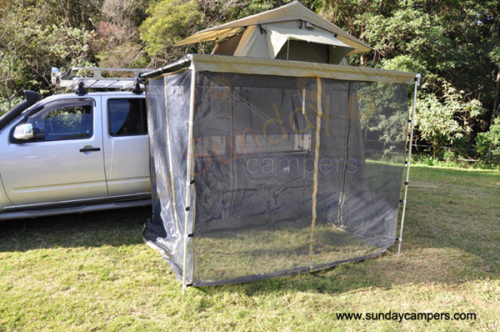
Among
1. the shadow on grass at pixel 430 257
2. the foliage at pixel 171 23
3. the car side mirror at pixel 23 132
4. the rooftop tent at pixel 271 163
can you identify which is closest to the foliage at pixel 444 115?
the shadow on grass at pixel 430 257

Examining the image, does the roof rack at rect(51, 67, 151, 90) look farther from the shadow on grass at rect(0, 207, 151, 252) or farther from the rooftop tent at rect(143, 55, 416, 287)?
the shadow on grass at rect(0, 207, 151, 252)

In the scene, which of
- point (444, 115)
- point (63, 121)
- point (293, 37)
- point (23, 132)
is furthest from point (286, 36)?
point (444, 115)

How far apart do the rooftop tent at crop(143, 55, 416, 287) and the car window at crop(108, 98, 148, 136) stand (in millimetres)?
657

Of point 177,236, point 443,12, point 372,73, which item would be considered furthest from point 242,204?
point 443,12

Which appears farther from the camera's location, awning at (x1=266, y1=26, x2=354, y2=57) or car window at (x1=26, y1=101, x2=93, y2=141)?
awning at (x1=266, y1=26, x2=354, y2=57)

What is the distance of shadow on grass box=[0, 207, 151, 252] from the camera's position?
4.44 m

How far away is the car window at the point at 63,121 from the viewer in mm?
4492

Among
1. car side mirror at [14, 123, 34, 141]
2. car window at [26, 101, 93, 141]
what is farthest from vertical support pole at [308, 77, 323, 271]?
car side mirror at [14, 123, 34, 141]

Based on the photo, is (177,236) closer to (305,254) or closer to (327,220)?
(305,254)

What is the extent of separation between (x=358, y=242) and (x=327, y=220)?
0.61m

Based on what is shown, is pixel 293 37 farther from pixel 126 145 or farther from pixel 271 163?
pixel 126 145

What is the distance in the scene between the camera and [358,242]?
4.18 m

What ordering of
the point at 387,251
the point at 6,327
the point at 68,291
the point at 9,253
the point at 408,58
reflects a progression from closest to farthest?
the point at 6,327 < the point at 68,291 < the point at 9,253 < the point at 387,251 < the point at 408,58

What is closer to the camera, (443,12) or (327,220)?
(327,220)
